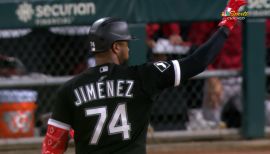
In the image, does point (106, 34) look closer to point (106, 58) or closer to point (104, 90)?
point (106, 58)

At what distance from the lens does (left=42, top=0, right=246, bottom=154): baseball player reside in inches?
131

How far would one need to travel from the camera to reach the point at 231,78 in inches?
279

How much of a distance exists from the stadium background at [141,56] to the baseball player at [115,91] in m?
3.29

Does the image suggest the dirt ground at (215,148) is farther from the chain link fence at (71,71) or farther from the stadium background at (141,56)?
the chain link fence at (71,71)

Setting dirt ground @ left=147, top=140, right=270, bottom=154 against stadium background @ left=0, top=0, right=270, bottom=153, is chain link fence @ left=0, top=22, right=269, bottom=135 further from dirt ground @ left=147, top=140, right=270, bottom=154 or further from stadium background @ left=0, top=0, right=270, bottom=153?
dirt ground @ left=147, top=140, right=270, bottom=154

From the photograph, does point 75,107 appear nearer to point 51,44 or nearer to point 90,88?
point 90,88

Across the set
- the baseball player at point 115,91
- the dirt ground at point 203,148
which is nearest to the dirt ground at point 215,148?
the dirt ground at point 203,148

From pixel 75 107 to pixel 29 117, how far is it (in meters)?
3.67

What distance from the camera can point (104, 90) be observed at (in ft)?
10.9

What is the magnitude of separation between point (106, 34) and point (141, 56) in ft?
11.0

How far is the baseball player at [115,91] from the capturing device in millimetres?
3320

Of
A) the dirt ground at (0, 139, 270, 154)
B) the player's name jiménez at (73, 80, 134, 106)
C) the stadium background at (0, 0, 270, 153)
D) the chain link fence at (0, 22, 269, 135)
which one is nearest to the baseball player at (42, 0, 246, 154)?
the player's name jiménez at (73, 80, 134, 106)

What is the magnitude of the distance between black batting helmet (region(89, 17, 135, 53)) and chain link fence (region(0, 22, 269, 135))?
360 centimetres

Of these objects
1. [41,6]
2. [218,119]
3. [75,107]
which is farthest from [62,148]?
[218,119]
